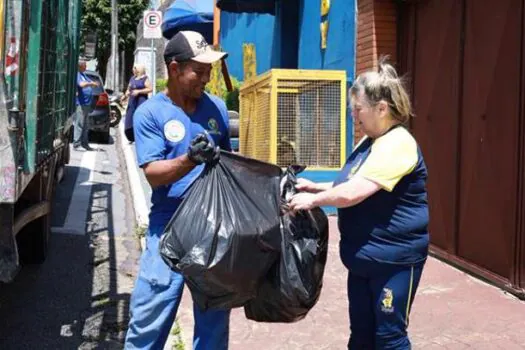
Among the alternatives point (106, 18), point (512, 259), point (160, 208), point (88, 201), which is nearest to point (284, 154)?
point (88, 201)

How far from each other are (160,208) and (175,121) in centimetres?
44

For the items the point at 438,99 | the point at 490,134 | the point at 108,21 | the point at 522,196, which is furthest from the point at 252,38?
the point at 108,21

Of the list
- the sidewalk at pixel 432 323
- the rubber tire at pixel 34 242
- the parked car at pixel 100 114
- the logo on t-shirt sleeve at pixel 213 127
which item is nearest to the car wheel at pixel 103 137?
the parked car at pixel 100 114

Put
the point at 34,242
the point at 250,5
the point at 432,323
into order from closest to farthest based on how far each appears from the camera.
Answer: the point at 432,323, the point at 34,242, the point at 250,5

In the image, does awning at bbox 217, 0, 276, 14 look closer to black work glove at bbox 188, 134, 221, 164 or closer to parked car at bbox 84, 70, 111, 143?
parked car at bbox 84, 70, 111, 143

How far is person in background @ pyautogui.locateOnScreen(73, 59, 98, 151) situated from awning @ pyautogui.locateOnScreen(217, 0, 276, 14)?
115 inches

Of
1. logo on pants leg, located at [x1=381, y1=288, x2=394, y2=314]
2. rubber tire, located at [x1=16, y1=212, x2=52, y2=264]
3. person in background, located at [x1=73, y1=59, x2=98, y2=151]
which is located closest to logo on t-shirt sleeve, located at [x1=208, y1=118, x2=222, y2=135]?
logo on pants leg, located at [x1=381, y1=288, x2=394, y2=314]

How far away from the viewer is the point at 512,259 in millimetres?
5359

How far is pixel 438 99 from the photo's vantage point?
21.5ft

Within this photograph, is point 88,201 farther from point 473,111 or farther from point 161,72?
point 161,72

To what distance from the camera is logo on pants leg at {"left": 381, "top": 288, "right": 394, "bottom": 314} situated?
314cm

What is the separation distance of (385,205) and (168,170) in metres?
0.99

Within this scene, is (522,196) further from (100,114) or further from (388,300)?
(100,114)

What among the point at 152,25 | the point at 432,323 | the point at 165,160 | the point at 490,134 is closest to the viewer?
the point at 165,160
